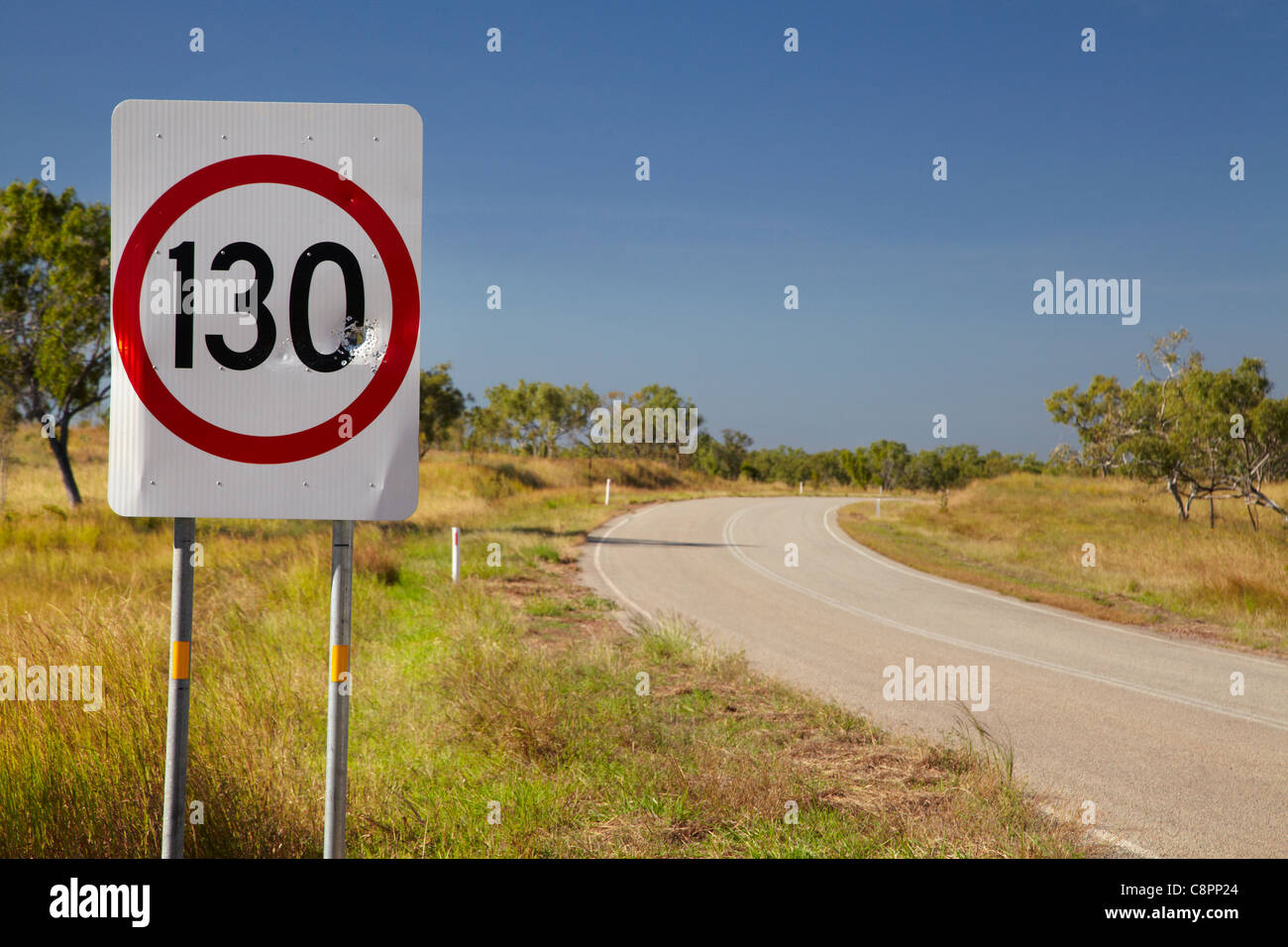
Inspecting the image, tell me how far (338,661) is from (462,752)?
3.18m

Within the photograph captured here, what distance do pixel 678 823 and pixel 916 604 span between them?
35.8 ft

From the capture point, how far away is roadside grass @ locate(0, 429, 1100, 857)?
349 centimetres

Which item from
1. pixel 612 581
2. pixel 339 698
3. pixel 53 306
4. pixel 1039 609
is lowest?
pixel 1039 609

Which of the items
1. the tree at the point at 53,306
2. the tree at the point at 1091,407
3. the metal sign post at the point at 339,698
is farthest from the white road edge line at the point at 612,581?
the tree at the point at 1091,407

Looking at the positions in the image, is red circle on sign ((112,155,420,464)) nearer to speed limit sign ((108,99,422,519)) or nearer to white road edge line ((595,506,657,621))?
speed limit sign ((108,99,422,519))

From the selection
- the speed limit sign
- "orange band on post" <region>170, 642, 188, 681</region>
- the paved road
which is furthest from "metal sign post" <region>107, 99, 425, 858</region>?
the paved road

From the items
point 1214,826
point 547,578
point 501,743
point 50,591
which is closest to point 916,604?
point 547,578

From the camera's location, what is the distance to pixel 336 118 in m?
2.22

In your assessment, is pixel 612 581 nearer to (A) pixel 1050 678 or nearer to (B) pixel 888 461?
(A) pixel 1050 678

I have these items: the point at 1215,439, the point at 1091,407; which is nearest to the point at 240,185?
the point at 1215,439

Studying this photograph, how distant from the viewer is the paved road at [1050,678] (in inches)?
213

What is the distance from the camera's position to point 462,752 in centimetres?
505

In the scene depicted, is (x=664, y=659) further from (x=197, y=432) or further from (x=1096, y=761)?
(x=197, y=432)
